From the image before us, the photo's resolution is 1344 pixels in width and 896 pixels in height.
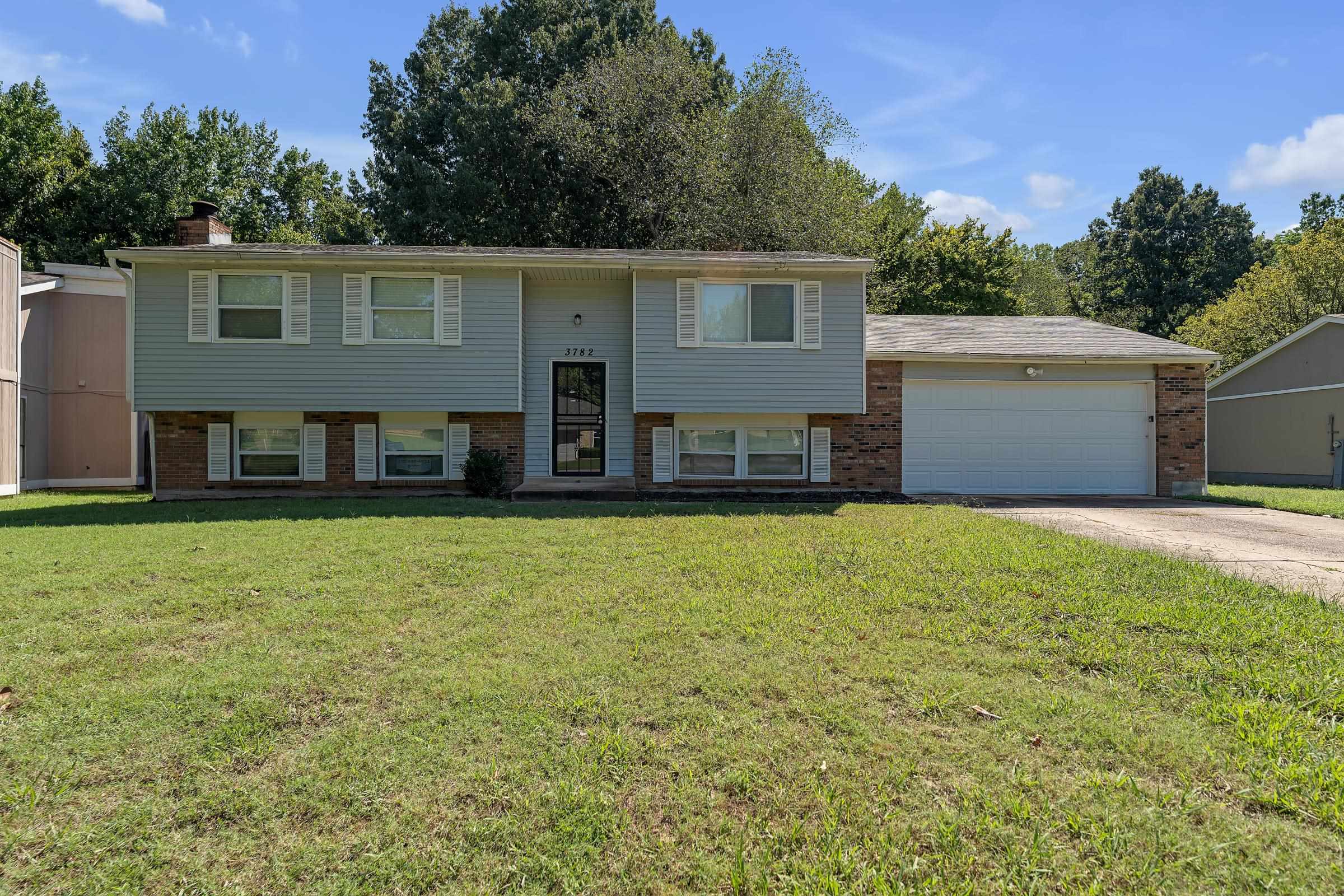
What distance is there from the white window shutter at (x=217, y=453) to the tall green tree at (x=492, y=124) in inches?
468

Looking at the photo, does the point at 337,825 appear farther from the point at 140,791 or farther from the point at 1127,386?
the point at 1127,386

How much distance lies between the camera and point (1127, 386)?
42.3 ft

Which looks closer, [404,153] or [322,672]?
[322,672]

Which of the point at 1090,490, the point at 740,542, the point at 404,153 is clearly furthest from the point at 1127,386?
the point at 404,153

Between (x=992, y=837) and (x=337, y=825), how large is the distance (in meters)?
2.30

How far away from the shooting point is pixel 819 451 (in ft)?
40.4

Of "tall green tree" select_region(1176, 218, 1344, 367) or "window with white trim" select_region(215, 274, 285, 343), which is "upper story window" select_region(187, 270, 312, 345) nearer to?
"window with white trim" select_region(215, 274, 285, 343)

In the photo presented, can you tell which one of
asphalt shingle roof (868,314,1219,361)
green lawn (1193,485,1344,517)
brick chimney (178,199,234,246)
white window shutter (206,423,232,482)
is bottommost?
green lawn (1193,485,1344,517)

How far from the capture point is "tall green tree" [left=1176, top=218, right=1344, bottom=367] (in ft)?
73.1

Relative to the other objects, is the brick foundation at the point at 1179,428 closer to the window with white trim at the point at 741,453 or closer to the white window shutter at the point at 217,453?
the window with white trim at the point at 741,453

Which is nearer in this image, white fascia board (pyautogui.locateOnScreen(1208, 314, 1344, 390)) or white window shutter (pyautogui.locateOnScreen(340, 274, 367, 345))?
white window shutter (pyautogui.locateOnScreen(340, 274, 367, 345))

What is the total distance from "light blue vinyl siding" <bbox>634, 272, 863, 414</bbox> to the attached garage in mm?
1504

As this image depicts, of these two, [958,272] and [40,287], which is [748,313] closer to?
[40,287]

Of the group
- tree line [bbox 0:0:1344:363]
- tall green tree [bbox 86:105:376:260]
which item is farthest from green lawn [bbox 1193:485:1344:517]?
tall green tree [bbox 86:105:376:260]
